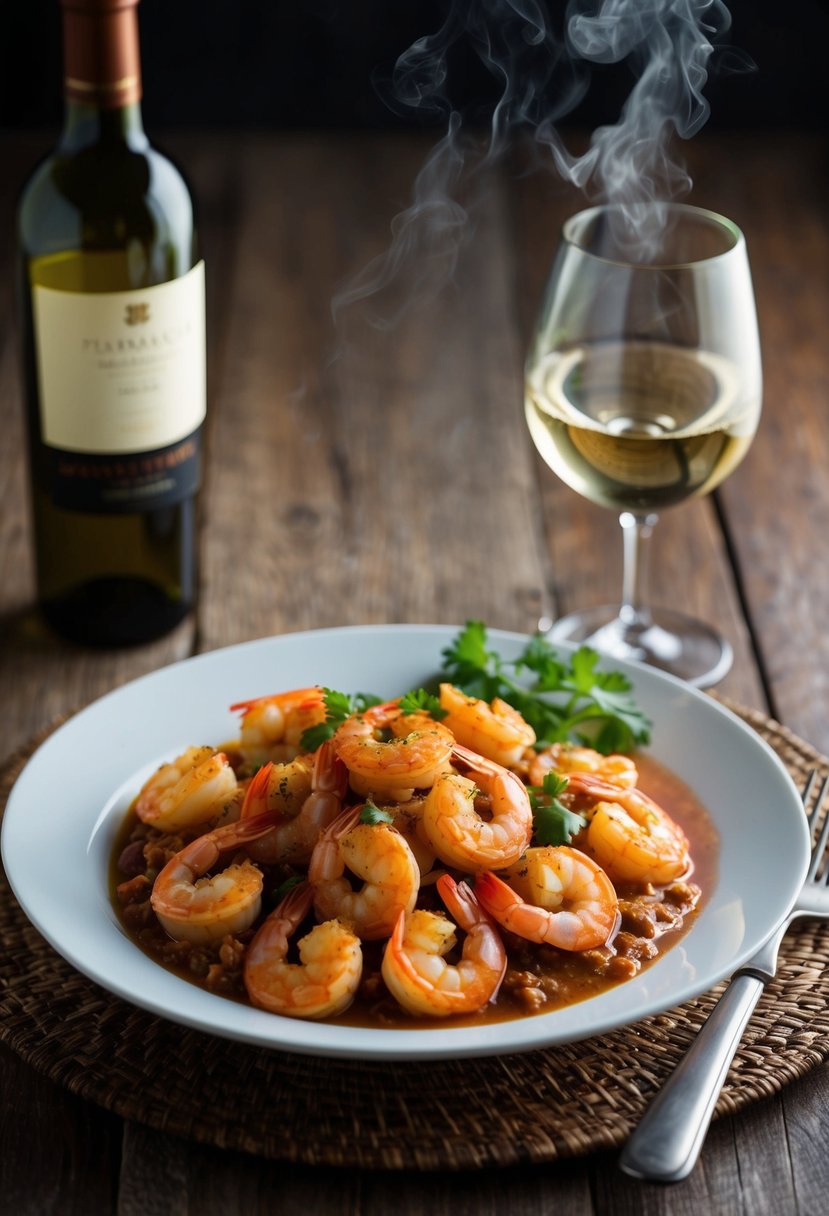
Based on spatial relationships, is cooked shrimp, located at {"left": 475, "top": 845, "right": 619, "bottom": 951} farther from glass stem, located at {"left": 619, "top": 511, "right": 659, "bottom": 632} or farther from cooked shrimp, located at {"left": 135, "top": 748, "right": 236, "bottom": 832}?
glass stem, located at {"left": 619, "top": 511, "right": 659, "bottom": 632}

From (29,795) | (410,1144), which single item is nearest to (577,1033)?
(410,1144)

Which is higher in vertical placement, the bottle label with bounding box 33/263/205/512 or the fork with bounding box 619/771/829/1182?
the bottle label with bounding box 33/263/205/512

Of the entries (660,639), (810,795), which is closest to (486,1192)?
(810,795)

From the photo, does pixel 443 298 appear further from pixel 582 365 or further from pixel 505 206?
pixel 582 365

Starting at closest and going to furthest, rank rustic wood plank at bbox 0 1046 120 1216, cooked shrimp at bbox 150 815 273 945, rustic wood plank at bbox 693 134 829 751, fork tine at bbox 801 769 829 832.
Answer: rustic wood plank at bbox 0 1046 120 1216 → cooked shrimp at bbox 150 815 273 945 → fork tine at bbox 801 769 829 832 → rustic wood plank at bbox 693 134 829 751

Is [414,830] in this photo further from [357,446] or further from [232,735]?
[357,446]

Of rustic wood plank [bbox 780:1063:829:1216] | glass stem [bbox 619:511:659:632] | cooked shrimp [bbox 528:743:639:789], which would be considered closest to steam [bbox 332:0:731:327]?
glass stem [bbox 619:511:659:632]
